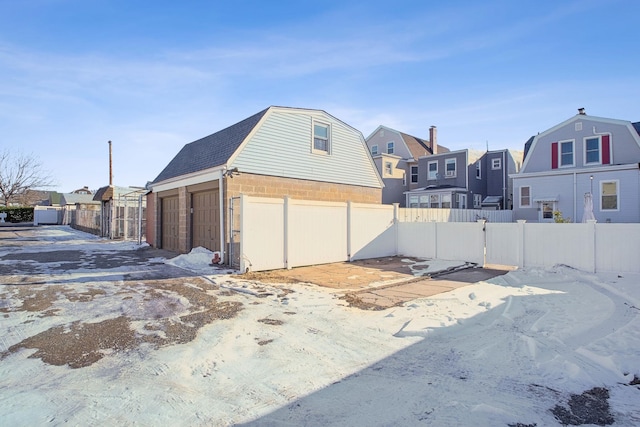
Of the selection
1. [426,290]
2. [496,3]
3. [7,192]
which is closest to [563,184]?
[496,3]

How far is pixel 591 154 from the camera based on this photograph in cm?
1995

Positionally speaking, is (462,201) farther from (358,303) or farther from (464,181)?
(358,303)

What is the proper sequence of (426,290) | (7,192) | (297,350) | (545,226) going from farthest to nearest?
(7,192) → (545,226) → (426,290) → (297,350)

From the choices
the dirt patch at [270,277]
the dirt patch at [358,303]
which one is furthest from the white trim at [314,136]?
the dirt patch at [358,303]

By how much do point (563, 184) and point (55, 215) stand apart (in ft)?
184

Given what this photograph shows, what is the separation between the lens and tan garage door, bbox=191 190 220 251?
12.6 metres

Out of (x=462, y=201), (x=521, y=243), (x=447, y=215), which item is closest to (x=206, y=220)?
(x=521, y=243)

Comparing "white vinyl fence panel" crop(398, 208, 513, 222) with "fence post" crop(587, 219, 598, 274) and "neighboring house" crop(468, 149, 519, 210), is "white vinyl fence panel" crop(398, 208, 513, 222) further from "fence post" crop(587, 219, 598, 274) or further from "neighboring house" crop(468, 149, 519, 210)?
"fence post" crop(587, 219, 598, 274)

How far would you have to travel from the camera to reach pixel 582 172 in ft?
65.4

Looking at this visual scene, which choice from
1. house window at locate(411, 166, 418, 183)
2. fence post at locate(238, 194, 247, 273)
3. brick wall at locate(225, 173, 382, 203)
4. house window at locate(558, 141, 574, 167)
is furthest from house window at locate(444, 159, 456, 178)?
fence post at locate(238, 194, 247, 273)

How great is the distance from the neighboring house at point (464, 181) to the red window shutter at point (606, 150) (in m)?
9.43

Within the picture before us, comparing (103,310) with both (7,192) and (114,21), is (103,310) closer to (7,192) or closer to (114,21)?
(114,21)

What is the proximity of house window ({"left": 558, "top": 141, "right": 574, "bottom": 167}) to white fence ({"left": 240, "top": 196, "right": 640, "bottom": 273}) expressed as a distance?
13.2 m

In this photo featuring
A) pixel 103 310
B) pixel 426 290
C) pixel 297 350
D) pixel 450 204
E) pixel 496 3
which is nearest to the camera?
pixel 297 350
